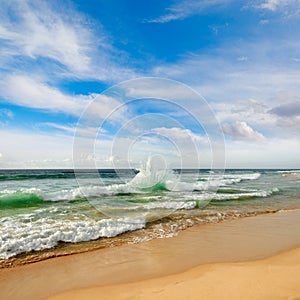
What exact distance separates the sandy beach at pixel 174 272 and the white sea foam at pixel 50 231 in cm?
102

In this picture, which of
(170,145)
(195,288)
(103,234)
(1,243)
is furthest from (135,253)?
(170,145)

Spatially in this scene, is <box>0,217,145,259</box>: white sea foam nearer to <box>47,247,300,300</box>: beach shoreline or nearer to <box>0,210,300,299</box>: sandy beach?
<box>0,210,300,299</box>: sandy beach

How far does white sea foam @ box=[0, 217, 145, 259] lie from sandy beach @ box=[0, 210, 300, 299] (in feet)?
3.36

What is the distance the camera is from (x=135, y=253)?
595 centimetres

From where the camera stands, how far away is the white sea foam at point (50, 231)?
617 centimetres

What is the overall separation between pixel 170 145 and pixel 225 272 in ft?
25.0

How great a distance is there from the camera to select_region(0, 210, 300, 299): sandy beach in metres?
3.88

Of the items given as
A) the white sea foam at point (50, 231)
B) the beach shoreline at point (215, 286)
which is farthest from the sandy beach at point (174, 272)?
the white sea foam at point (50, 231)

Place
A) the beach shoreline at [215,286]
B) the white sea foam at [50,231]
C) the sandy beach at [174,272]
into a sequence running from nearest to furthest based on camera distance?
the beach shoreline at [215,286] → the sandy beach at [174,272] → the white sea foam at [50,231]

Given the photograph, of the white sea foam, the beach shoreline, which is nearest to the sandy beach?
the beach shoreline

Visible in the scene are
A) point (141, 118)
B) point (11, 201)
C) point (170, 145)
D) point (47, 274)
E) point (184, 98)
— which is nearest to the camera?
point (47, 274)

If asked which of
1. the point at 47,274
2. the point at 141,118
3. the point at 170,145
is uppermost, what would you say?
the point at 141,118

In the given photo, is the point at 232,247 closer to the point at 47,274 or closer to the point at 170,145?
the point at 47,274

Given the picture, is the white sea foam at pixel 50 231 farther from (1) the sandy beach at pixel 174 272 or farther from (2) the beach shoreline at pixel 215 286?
(2) the beach shoreline at pixel 215 286
